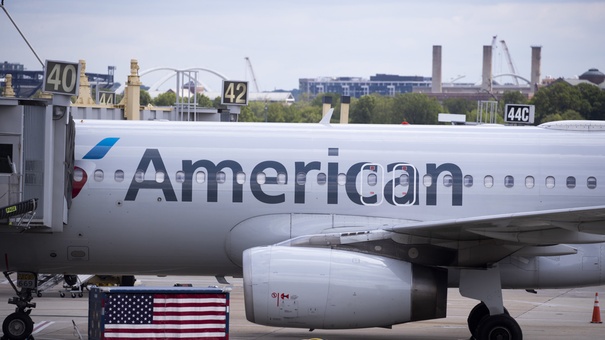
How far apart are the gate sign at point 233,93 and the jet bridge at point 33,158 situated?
26396 millimetres

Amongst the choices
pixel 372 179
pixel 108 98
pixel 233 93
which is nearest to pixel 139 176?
pixel 372 179

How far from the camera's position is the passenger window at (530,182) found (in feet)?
59.3

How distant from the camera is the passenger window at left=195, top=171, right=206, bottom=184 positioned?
17.7 meters

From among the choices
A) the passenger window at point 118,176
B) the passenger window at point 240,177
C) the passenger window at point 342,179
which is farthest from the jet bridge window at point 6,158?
the passenger window at point 342,179

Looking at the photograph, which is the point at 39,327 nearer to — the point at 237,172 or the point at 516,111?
the point at 237,172

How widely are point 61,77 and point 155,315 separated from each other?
412cm

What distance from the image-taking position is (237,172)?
17.8 m

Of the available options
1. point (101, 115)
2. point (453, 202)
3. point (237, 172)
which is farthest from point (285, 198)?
point (101, 115)

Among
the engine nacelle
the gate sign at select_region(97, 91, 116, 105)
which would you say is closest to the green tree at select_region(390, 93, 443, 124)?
the gate sign at select_region(97, 91, 116, 105)

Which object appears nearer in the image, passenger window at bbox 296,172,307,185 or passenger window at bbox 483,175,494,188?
passenger window at bbox 296,172,307,185

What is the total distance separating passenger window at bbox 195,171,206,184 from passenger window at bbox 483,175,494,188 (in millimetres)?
4912

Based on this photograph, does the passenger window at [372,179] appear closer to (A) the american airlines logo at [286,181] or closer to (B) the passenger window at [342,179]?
(A) the american airlines logo at [286,181]

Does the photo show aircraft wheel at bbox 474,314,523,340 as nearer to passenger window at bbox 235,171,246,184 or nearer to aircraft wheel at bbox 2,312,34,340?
passenger window at bbox 235,171,246,184

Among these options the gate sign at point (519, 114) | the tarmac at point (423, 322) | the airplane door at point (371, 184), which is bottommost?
the tarmac at point (423, 322)
